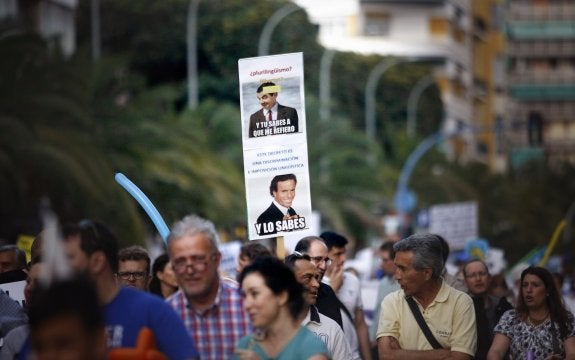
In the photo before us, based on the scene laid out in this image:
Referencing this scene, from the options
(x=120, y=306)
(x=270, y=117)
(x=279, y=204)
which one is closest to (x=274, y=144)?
(x=270, y=117)

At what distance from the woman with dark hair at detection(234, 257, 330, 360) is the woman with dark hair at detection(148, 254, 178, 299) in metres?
4.53

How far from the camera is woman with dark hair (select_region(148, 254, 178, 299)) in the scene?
41.9 feet

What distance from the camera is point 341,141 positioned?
57.2m

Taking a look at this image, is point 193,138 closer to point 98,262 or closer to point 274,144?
point 274,144

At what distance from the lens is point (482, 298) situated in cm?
1366

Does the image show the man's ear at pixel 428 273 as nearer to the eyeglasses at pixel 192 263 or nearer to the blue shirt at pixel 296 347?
the blue shirt at pixel 296 347

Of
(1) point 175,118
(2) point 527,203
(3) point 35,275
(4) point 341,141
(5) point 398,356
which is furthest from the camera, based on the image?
(2) point 527,203

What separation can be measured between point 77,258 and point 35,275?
6.28ft

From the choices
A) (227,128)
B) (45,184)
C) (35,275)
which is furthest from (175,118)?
(35,275)

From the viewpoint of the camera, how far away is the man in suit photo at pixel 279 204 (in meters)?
11.3

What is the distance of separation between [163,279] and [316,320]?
7.44 ft

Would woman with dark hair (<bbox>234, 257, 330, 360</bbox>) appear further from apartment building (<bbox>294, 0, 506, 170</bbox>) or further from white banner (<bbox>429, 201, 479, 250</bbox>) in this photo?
apartment building (<bbox>294, 0, 506, 170</bbox>)

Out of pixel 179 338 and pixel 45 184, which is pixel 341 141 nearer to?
pixel 45 184

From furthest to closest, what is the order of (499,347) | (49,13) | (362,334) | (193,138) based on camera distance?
(49,13) → (193,138) → (362,334) → (499,347)
